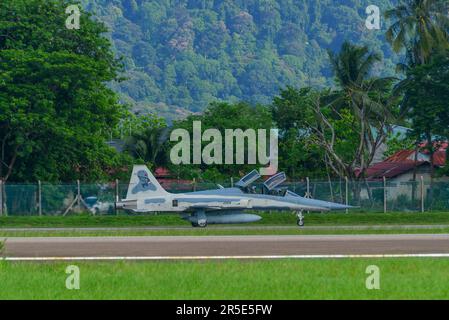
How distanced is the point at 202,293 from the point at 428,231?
798 inches

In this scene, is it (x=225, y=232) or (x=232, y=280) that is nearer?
(x=232, y=280)

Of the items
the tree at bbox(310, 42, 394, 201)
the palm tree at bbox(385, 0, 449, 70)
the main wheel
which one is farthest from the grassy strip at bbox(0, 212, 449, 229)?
the palm tree at bbox(385, 0, 449, 70)

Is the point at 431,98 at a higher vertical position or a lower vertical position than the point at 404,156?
higher

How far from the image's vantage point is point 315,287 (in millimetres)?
16000

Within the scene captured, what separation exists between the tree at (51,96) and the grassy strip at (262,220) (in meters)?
7.44

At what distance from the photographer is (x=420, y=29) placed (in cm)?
6725

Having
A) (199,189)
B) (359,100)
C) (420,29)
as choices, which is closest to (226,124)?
(359,100)

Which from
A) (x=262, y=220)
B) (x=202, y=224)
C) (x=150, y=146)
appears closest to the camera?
(x=202, y=224)

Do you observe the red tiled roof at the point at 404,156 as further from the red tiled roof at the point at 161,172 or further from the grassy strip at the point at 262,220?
the grassy strip at the point at 262,220

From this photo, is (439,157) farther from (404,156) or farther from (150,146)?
(150,146)

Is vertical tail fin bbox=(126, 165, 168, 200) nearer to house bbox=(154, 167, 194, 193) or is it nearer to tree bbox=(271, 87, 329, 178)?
house bbox=(154, 167, 194, 193)

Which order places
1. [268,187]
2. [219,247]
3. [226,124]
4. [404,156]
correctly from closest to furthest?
[219,247]
[268,187]
[226,124]
[404,156]

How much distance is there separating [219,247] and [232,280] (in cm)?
868
